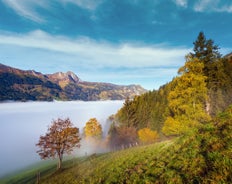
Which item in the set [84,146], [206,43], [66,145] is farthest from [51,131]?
[84,146]

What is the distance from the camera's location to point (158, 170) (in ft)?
31.1

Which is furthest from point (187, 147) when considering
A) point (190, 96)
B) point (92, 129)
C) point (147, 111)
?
point (147, 111)

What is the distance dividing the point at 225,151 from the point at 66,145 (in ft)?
135

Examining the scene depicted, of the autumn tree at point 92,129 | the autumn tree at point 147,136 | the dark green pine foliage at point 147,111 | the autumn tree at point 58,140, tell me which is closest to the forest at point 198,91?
the autumn tree at point 58,140

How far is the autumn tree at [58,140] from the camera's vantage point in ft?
131

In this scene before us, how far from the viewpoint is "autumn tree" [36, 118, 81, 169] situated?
39906 millimetres

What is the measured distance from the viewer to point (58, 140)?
1617 inches

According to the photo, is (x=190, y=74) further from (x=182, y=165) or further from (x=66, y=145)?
(x=66, y=145)

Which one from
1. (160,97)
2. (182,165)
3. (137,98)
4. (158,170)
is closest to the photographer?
(182,165)

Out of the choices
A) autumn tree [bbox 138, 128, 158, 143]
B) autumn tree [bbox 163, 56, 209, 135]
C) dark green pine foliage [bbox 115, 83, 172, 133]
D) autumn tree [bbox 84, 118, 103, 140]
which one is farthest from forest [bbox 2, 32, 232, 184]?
autumn tree [bbox 84, 118, 103, 140]

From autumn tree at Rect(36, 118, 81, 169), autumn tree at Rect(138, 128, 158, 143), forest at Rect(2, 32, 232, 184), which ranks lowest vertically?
autumn tree at Rect(138, 128, 158, 143)

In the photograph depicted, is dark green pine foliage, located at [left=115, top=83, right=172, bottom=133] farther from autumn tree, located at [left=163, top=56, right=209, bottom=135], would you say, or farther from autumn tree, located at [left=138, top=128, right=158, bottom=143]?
autumn tree, located at [left=163, top=56, right=209, bottom=135]

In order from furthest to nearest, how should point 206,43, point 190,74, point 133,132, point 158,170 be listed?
point 133,132 → point 206,43 → point 190,74 → point 158,170

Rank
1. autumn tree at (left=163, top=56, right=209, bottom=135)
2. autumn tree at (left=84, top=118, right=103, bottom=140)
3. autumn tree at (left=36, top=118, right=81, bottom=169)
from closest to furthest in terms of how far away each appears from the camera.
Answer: autumn tree at (left=163, top=56, right=209, bottom=135) < autumn tree at (left=36, top=118, right=81, bottom=169) < autumn tree at (left=84, top=118, right=103, bottom=140)
